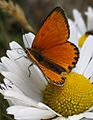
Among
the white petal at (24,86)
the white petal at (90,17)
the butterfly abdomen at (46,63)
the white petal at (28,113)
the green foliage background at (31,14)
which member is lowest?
the white petal at (28,113)

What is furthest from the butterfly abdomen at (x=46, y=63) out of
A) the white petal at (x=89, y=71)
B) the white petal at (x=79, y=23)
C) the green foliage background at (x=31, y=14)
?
the white petal at (x=79, y=23)

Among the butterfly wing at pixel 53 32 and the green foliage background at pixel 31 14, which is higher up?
the green foliage background at pixel 31 14

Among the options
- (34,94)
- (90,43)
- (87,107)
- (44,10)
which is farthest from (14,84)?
(44,10)

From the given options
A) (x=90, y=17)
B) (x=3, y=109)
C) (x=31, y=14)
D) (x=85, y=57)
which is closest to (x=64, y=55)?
(x=3, y=109)

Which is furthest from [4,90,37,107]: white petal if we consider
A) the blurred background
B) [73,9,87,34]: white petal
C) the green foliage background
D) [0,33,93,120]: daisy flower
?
the blurred background

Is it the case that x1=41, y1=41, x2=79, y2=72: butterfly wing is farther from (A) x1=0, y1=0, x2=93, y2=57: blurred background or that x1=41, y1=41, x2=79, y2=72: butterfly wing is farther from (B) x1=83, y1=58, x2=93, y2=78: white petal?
(A) x1=0, y1=0, x2=93, y2=57: blurred background

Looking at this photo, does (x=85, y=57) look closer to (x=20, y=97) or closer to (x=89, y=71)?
(x=89, y=71)

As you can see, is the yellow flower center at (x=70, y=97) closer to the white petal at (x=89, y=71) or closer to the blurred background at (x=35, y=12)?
the white petal at (x=89, y=71)
